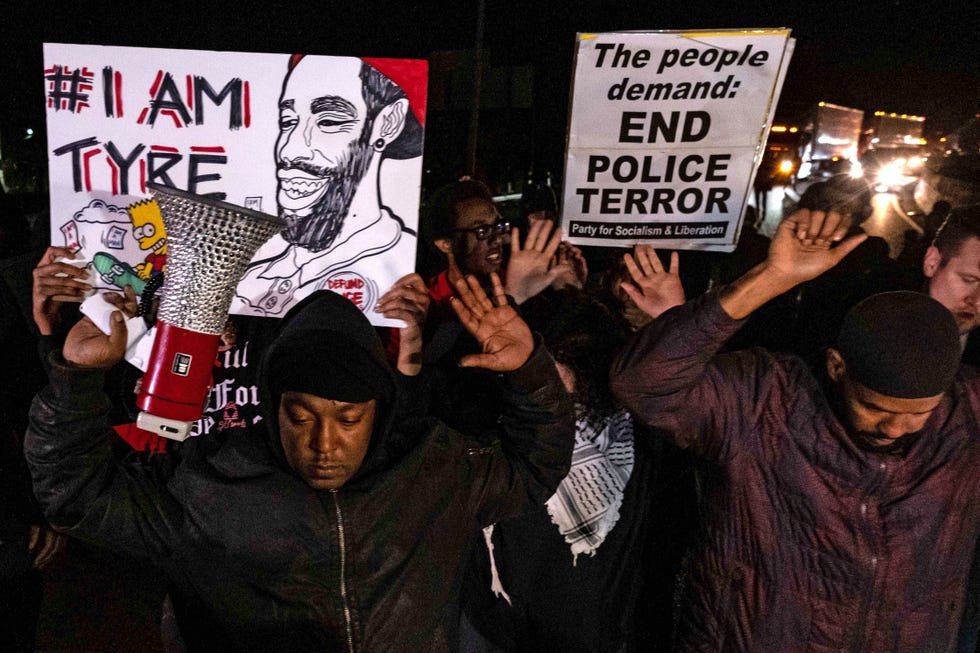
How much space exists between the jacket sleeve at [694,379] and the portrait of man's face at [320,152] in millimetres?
1279

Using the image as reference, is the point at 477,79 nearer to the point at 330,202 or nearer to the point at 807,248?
the point at 330,202

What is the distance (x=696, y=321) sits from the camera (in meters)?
2.09

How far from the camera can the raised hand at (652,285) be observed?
2.71 meters

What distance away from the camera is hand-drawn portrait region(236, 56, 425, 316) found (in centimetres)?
283

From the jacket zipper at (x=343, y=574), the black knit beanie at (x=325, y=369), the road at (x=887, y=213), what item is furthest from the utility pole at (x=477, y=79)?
the road at (x=887, y=213)

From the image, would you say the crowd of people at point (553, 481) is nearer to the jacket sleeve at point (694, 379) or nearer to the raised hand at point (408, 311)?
the jacket sleeve at point (694, 379)

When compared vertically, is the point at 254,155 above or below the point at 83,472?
above

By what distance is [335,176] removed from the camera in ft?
9.47

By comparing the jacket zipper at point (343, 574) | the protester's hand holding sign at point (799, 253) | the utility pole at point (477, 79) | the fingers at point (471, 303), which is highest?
the utility pole at point (477, 79)

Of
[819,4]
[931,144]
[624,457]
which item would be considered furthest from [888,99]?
[624,457]

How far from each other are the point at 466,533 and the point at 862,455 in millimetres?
1132

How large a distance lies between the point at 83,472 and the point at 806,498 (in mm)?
1920

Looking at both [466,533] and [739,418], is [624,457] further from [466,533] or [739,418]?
[466,533]

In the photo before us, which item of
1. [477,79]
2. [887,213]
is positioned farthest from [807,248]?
[887,213]
